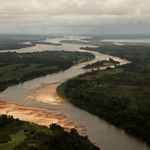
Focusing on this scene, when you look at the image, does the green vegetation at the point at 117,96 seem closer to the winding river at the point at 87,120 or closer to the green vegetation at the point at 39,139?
the winding river at the point at 87,120

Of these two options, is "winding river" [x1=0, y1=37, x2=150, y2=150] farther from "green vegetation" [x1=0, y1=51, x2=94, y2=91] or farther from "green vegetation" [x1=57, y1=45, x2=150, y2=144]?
"green vegetation" [x1=0, y1=51, x2=94, y2=91]

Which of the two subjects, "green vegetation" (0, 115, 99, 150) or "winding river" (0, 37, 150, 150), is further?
"winding river" (0, 37, 150, 150)

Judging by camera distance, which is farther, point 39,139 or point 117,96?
point 117,96

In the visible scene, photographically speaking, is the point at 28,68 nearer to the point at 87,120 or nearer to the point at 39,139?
the point at 87,120

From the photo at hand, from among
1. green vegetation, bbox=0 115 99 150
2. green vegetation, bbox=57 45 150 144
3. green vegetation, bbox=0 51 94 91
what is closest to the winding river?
green vegetation, bbox=57 45 150 144

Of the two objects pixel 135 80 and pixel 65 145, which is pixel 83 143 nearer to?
pixel 65 145

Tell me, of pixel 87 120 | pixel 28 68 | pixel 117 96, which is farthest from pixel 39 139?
pixel 28 68

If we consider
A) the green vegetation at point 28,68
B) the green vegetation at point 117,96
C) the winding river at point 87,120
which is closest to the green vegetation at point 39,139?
the winding river at point 87,120
